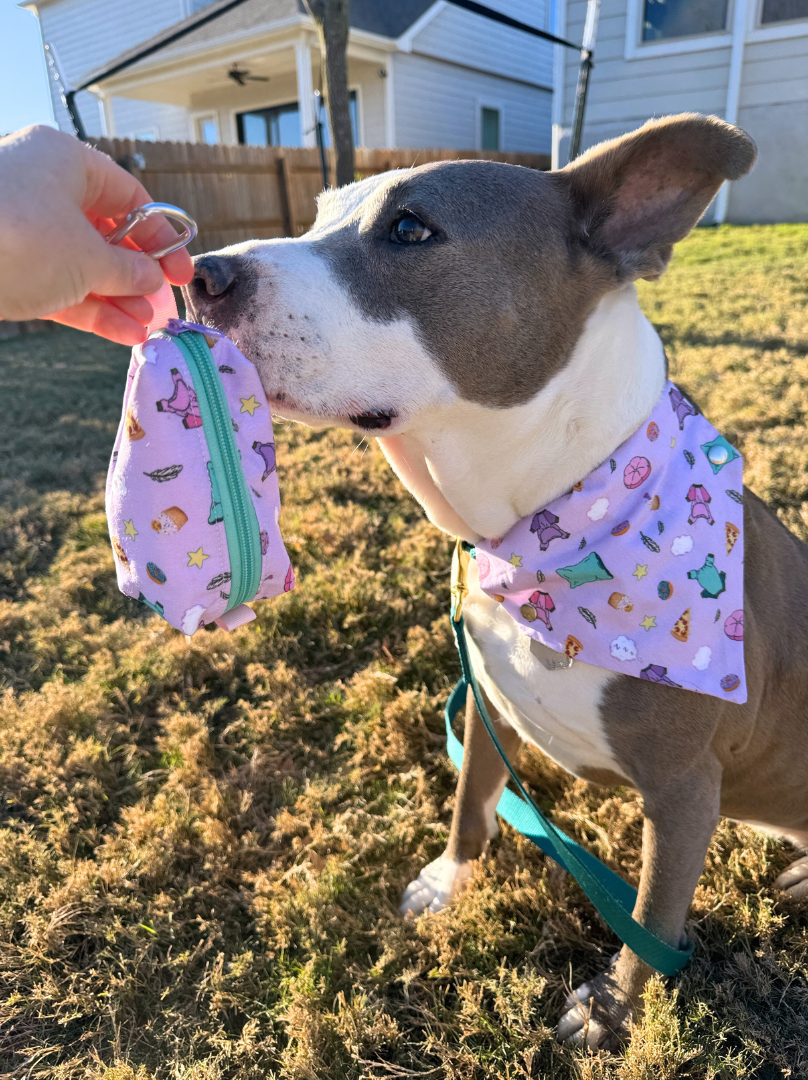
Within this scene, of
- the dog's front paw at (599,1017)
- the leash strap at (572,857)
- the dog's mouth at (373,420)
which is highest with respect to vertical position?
the dog's mouth at (373,420)

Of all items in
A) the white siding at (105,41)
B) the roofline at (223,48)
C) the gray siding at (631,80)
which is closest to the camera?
the gray siding at (631,80)

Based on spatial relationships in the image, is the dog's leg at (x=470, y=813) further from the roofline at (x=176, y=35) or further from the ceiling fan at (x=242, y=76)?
the ceiling fan at (x=242, y=76)

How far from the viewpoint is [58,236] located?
1.29 metres

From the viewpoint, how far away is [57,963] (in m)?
2.05

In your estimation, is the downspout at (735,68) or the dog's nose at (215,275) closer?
the dog's nose at (215,275)

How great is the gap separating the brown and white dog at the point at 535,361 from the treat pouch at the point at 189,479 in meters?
0.17

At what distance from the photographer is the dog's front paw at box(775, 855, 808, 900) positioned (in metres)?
2.08

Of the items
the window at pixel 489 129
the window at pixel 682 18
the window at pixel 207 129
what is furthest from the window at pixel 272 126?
the window at pixel 682 18

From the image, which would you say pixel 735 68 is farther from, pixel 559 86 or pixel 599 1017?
pixel 599 1017

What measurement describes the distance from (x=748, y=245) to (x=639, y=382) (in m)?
11.2

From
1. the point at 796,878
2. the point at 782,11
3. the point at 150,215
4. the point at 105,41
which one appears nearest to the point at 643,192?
the point at 150,215

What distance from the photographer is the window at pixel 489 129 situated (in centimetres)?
1917

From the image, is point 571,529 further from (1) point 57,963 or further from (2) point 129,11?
(2) point 129,11

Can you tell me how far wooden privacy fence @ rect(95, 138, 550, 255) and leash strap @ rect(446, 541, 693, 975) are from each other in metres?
10.5
